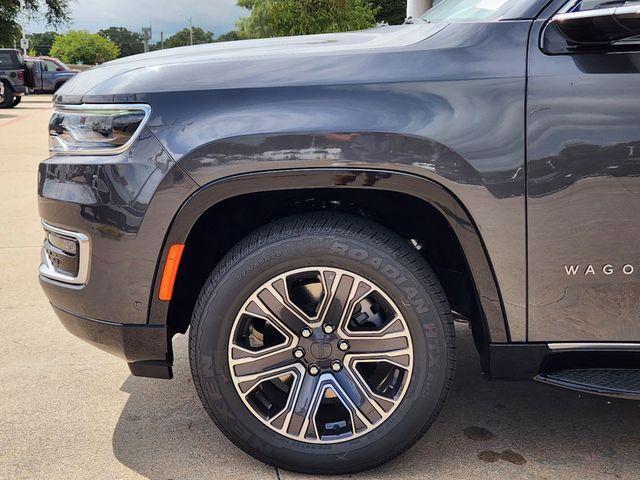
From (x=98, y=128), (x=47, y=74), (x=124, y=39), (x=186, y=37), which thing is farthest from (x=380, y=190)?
(x=124, y=39)

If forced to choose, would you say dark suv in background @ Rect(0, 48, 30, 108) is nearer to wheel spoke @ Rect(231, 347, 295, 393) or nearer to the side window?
wheel spoke @ Rect(231, 347, 295, 393)

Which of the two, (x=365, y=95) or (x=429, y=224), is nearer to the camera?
(x=365, y=95)

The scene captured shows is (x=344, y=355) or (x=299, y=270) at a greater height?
(x=299, y=270)

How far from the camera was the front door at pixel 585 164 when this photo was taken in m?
2.30

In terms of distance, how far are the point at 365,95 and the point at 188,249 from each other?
86 cm

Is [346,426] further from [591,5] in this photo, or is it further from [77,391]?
[591,5]

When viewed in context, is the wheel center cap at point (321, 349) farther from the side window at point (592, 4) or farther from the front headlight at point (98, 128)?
the side window at point (592, 4)

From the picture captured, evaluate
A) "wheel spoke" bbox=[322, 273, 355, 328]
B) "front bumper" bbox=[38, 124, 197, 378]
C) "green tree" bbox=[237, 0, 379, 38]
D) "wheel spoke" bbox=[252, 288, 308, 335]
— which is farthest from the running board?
"green tree" bbox=[237, 0, 379, 38]

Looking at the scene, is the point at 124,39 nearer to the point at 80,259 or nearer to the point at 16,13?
the point at 16,13

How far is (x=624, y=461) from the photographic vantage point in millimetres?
2742

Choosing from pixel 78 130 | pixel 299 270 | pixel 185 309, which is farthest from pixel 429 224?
pixel 78 130

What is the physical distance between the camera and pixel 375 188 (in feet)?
7.92

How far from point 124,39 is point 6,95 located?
83762mm

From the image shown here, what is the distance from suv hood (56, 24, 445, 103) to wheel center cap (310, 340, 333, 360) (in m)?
0.89
